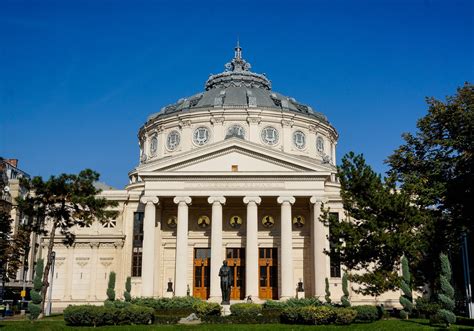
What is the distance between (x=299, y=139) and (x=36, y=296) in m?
36.3

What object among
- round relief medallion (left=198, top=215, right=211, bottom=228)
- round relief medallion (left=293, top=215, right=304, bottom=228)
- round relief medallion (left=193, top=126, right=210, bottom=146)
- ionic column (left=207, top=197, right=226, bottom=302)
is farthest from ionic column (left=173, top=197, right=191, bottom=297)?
round relief medallion (left=193, top=126, right=210, bottom=146)

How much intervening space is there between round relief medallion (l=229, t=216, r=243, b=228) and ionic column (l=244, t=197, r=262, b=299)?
17.8 ft

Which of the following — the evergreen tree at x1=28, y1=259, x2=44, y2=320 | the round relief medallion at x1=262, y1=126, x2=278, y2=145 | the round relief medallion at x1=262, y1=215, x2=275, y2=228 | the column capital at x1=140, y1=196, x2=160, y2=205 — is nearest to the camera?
the evergreen tree at x1=28, y1=259, x2=44, y2=320

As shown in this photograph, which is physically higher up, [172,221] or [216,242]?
[172,221]

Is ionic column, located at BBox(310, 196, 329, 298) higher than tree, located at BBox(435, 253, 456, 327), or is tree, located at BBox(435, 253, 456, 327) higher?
ionic column, located at BBox(310, 196, 329, 298)

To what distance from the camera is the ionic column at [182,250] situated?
4822cm

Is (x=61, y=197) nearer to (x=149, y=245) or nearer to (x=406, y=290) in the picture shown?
(x=149, y=245)

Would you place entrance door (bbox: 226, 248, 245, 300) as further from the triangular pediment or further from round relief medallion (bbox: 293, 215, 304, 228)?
the triangular pediment

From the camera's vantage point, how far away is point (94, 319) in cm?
2912

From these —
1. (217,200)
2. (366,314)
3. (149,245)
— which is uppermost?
(217,200)

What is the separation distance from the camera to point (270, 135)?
6253 cm

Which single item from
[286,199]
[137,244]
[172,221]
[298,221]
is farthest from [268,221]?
[137,244]

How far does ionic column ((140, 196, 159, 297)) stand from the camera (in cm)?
4888

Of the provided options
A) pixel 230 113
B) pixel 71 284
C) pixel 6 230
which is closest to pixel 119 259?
pixel 71 284
